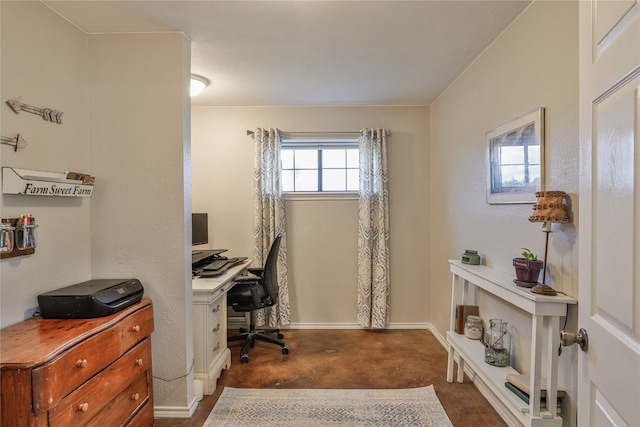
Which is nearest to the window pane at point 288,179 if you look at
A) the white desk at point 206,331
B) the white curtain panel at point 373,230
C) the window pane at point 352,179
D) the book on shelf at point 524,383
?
the window pane at point 352,179

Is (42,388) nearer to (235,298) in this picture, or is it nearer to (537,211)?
(235,298)

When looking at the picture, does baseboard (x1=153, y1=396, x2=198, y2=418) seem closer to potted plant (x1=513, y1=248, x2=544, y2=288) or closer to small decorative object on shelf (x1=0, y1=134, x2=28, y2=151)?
small decorative object on shelf (x1=0, y1=134, x2=28, y2=151)

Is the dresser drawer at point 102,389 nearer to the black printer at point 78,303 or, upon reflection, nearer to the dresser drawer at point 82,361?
the dresser drawer at point 82,361

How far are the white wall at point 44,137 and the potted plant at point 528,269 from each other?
2.51m

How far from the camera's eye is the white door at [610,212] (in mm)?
630

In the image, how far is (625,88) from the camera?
2.17 feet

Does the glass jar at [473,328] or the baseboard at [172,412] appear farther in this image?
the glass jar at [473,328]

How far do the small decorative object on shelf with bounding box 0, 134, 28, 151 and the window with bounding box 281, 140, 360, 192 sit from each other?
90.4 inches

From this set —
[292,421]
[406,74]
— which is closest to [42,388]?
[292,421]

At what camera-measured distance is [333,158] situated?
→ 356cm

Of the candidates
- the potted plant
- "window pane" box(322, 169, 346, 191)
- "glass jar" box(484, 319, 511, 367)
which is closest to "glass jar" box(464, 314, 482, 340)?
"glass jar" box(484, 319, 511, 367)

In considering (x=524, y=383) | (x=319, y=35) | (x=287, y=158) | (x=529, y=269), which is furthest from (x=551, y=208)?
(x=287, y=158)

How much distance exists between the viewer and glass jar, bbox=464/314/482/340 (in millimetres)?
2164

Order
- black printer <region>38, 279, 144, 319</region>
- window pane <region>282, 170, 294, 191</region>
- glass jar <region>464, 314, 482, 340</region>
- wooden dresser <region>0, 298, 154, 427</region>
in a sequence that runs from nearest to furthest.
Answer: wooden dresser <region>0, 298, 154, 427</region>
black printer <region>38, 279, 144, 319</region>
glass jar <region>464, 314, 482, 340</region>
window pane <region>282, 170, 294, 191</region>
